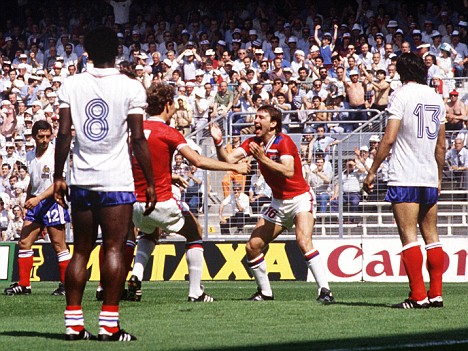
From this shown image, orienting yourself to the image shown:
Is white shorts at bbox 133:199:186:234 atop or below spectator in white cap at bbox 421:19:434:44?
below

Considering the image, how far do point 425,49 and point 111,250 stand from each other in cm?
1690

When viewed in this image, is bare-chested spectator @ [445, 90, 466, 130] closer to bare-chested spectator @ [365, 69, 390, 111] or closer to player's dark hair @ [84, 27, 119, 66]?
bare-chested spectator @ [365, 69, 390, 111]

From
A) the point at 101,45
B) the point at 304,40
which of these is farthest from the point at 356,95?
the point at 101,45

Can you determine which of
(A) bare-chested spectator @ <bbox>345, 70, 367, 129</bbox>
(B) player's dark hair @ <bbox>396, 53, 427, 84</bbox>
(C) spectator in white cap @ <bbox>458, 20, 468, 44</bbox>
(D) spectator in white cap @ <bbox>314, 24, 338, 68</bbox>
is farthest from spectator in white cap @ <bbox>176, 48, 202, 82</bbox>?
Result: (B) player's dark hair @ <bbox>396, 53, 427, 84</bbox>

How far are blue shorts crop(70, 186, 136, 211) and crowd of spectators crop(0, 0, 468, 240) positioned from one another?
11432mm

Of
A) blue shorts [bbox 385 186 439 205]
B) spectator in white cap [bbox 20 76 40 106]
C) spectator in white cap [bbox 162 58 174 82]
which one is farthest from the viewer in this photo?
spectator in white cap [bbox 20 76 40 106]

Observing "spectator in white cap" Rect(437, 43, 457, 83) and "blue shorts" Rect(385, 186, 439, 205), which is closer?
"blue shorts" Rect(385, 186, 439, 205)

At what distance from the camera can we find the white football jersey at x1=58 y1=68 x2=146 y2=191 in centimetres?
777

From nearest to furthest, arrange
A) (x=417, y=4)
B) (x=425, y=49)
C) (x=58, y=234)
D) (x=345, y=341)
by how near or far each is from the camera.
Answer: (x=345, y=341) → (x=58, y=234) → (x=425, y=49) → (x=417, y=4)

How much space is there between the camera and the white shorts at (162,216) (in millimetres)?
11250

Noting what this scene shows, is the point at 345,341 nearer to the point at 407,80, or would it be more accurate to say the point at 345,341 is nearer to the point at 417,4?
the point at 407,80

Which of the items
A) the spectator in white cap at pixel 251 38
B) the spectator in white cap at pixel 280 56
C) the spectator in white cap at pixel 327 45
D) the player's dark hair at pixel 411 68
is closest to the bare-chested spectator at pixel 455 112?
the spectator in white cap at pixel 327 45

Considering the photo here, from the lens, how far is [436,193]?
34.7 feet

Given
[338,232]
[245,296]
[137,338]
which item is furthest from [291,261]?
[137,338]
